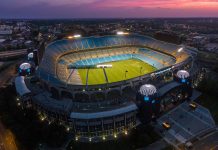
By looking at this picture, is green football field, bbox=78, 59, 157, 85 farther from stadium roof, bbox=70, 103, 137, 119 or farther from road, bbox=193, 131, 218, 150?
road, bbox=193, 131, 218, 150

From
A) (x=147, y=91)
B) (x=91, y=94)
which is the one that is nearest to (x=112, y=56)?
(x=91, y=94)

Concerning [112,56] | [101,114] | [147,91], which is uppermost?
[112,56]

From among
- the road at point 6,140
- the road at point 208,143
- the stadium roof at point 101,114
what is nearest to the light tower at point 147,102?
the stadium roof at point 101,114

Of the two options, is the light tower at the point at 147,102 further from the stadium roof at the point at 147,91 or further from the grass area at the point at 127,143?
the grass area at the point at 127,143

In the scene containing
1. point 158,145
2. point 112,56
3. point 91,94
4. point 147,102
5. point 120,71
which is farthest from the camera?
point 112,56

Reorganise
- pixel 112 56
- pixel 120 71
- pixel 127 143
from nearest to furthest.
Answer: pixel 127 143, pixel 120 71, pixel 112 56

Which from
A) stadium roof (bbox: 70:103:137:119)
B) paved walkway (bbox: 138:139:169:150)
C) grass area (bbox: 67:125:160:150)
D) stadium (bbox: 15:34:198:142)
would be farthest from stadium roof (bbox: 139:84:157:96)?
paved walkway (bbox: 138:139:169:150)

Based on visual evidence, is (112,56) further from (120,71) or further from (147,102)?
(147,102)

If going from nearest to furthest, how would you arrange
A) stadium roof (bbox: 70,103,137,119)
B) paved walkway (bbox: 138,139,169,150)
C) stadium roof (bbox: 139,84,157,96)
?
paved walkway (bbox: 138,139,169,150)
stadium roof (bbox: 70,103,137,119)
stadium roof (bbox: 139,84,157,96)

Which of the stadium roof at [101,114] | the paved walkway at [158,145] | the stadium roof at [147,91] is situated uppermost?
the stadium roof at [147,91]
